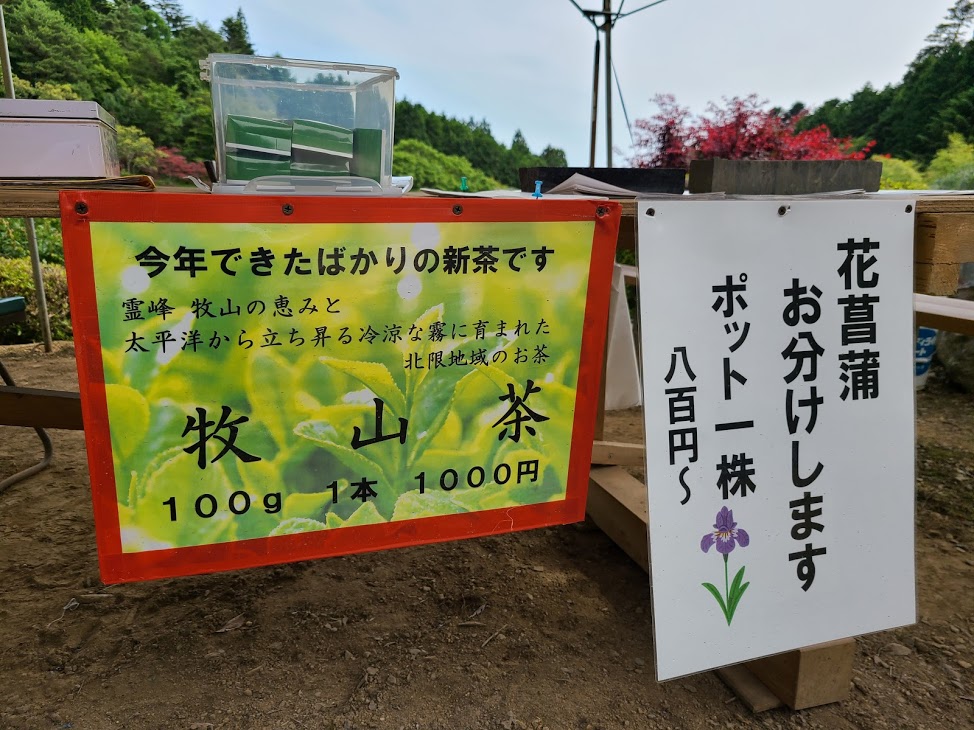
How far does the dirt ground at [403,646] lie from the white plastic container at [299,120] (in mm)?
1206

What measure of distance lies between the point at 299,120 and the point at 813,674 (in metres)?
1.71

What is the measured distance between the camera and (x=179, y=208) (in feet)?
3.61

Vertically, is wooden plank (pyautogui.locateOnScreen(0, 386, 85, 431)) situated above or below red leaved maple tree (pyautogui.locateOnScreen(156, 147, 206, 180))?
below

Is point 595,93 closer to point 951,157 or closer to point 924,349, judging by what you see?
point 924,349

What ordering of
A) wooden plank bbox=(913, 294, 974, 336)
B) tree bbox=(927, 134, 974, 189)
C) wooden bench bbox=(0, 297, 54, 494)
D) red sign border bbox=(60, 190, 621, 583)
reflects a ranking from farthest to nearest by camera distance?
tree bbox=(927, 134, 974, 189)
wooden bench bbox=(0, 297, 54, 494)
wooden plank bbox=(913, 294, 974, 336)
red sign border bbox=(60, 190, 621, 583)

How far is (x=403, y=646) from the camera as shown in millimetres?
1799

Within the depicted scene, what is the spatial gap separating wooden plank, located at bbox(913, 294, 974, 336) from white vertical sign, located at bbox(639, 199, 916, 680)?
0.67 m

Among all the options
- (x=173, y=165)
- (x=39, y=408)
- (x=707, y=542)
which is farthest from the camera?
(x=173, y=165)

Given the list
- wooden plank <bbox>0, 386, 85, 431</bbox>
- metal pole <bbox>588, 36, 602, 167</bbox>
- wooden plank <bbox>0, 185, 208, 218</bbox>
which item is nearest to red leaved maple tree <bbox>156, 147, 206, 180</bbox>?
metal pole <bbox>588, 36, 602, 167</bbox>

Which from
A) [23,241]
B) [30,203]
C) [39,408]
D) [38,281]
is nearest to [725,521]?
[30,203]

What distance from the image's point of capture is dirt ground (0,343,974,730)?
1.56m

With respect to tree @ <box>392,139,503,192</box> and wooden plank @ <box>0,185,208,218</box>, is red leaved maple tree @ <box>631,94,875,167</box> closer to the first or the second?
tree @ <box>392,139,503,192</box>

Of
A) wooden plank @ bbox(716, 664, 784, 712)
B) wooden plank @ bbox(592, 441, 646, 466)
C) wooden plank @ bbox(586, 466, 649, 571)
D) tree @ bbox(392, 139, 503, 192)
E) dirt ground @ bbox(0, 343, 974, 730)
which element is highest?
tree @ bbox(392, 139, 503, 192)

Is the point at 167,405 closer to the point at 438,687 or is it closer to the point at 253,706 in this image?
the point at 253,706
